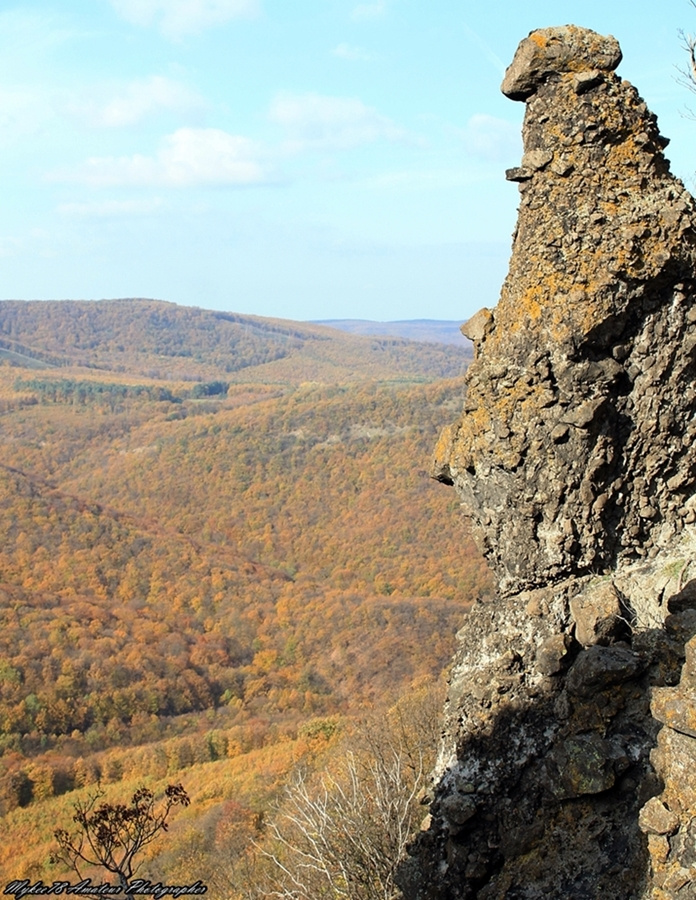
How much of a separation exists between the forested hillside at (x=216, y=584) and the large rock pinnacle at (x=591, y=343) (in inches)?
989

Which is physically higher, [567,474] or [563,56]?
[563,56]

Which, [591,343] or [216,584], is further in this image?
[216,584]

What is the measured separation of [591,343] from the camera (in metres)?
6.08

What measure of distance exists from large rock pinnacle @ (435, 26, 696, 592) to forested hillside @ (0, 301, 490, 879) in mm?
25131

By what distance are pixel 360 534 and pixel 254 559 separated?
34.7 feet

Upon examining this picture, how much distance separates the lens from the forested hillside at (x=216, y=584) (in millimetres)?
42000

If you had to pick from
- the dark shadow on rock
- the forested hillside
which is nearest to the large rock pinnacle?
the dark shadow on rock

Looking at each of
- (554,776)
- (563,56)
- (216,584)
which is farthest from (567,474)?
(216,584)

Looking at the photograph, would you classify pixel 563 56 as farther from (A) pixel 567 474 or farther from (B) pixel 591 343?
(A) pixel 567 474

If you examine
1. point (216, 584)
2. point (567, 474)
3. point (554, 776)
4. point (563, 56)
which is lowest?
point (216, 584)

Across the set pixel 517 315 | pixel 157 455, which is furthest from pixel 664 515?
pixel 157 455

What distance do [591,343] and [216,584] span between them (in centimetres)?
6462

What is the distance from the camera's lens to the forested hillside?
1654 inches

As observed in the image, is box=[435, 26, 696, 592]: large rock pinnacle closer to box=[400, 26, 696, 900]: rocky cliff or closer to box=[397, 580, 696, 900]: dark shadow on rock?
box=[400, 26, 696, 900]: rocky cliff
